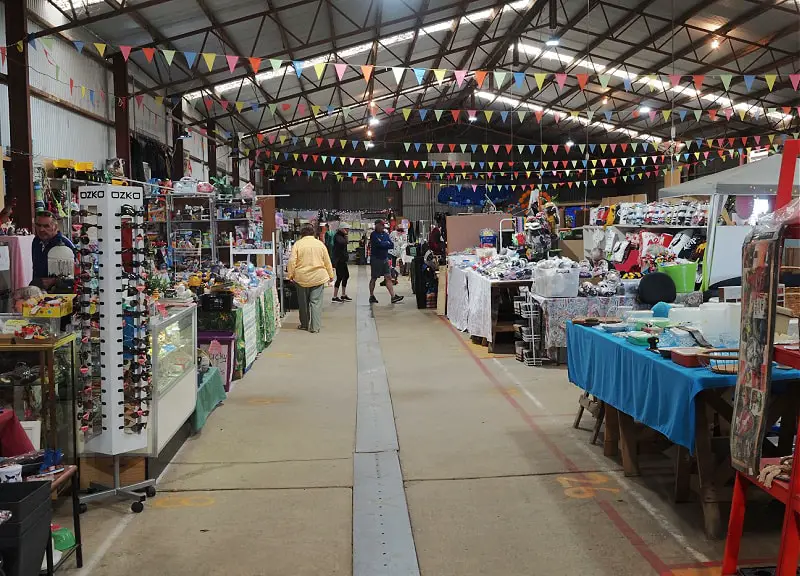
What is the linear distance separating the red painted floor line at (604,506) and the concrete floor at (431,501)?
10mm

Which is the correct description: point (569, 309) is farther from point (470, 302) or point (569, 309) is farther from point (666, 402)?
point (666, 402)

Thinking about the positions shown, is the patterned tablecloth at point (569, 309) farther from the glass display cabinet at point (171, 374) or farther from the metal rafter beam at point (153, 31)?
the metal rafter beam at point (153, 31)

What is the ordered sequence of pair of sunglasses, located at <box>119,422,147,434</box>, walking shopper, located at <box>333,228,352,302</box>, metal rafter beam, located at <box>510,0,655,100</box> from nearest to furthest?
pair of sunglasses, located at <box>119,422,147,434</box> < metal rafter beam, located at <box>510,0,655,100</box> < walking shopper, located at <box>333,228,352,302</box>

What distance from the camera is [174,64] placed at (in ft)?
38.1

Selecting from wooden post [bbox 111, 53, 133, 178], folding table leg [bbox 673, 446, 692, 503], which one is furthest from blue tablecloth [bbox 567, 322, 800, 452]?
wooden post [bbox 111, 53, 133, 178]

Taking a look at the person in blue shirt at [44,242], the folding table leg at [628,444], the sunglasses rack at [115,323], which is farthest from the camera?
the person in blue shirt at [44,242]

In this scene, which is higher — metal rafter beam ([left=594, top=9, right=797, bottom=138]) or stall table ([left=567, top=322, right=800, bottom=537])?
metal rafter beam ([left=594, top=9, right=797, bottom=138])

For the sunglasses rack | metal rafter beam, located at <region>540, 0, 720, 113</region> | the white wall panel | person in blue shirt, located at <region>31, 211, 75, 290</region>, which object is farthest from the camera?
metal rafter beam, located at <region>540, 0, 720, 113</region>

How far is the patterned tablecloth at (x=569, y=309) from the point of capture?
6.84 metres

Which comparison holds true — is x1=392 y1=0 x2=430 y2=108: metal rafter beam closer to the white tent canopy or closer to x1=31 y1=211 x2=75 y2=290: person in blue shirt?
the white tent canopy

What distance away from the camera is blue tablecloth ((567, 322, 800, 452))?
3.04m

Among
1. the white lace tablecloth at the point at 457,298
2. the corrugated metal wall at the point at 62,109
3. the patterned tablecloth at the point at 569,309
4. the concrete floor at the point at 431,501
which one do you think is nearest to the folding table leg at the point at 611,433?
the concrete floor at the point at 431,501

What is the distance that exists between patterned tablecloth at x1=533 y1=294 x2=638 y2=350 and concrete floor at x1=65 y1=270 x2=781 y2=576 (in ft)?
3.03

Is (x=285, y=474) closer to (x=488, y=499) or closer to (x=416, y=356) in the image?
(x=488, y=499)
